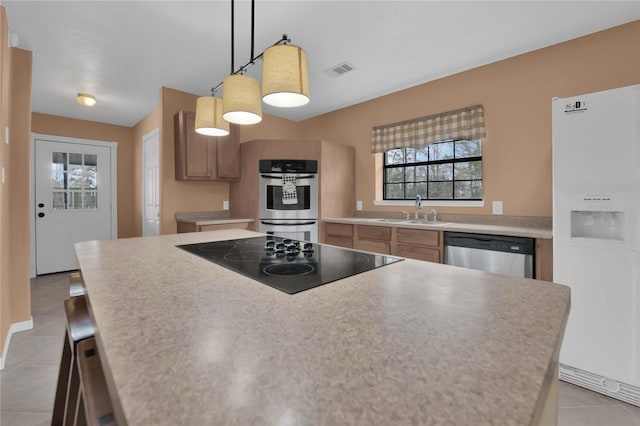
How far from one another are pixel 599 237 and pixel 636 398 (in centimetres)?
90

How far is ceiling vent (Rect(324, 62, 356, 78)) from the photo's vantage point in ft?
9.30

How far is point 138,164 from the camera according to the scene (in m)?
4.74

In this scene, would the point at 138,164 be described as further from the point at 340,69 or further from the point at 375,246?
the point at 375,246

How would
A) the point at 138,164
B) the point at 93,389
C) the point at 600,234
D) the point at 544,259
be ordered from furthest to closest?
the point at 138,164, the point at 544,259, the point at 600,234, the point at 93,389

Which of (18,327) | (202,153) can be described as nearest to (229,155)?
(202,153)

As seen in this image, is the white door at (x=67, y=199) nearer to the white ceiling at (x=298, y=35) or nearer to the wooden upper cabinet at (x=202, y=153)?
the white ceiling at (x=298, y=35)

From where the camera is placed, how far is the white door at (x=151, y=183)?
3.91 metres

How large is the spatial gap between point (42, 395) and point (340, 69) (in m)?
3.29

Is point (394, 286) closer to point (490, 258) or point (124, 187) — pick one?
point (490, 258)

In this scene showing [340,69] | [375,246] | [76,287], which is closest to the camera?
[76,287]

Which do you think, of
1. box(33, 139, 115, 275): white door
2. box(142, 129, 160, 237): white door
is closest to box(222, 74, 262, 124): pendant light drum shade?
box(142, 129, 160, 237): white door

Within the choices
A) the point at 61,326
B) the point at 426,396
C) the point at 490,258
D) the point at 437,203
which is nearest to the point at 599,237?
the point at 490,258

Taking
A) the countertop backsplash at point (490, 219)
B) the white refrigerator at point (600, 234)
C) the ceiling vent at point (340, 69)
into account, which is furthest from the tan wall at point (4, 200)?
the white refrigerator at point (600, 234)

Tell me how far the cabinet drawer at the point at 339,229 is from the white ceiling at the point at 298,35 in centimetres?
160
